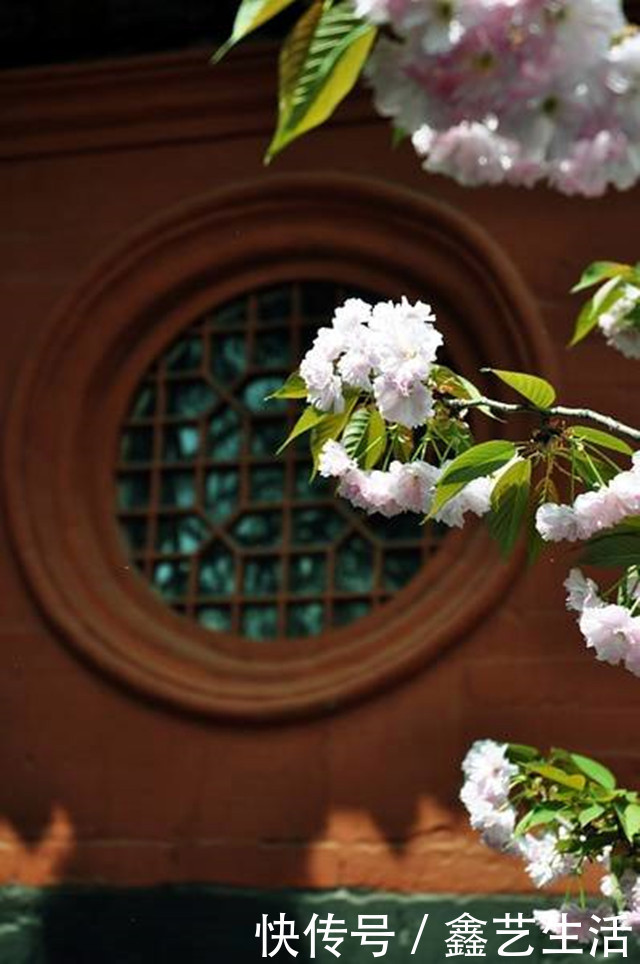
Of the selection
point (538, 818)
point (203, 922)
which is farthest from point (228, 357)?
point (538, 818)

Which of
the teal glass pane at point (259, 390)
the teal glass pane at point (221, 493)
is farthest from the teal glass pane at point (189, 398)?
the teal glass pane at point (221, 493)

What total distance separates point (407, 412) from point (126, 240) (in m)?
3.49

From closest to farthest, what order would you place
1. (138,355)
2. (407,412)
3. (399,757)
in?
1. (407,412)
2. (399,757)
3. (138,355)

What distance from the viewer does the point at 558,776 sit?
3938 mm

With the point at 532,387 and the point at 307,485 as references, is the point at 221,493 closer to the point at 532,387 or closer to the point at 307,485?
the point at 307,485

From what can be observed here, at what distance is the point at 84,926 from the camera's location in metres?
5.82

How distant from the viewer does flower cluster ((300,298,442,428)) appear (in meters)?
3.00

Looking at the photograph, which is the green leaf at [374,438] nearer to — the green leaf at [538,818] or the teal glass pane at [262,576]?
the green leaf at [538,818]

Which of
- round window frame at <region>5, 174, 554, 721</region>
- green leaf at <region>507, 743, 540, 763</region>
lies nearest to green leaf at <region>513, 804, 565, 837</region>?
green leaf at <region>507, 743, 540, 763</region>

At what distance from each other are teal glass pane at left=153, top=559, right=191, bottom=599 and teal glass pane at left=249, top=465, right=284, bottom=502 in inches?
12.4

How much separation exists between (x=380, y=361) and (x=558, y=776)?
125 centimetres

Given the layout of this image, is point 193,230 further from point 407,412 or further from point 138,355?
point 407,412

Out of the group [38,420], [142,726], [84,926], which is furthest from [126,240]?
[84,926]

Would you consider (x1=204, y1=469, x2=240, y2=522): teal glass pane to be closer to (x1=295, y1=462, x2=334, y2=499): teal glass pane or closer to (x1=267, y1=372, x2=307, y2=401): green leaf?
(x1=295, y1=462, x2=334, y2=499): teal glass pane
